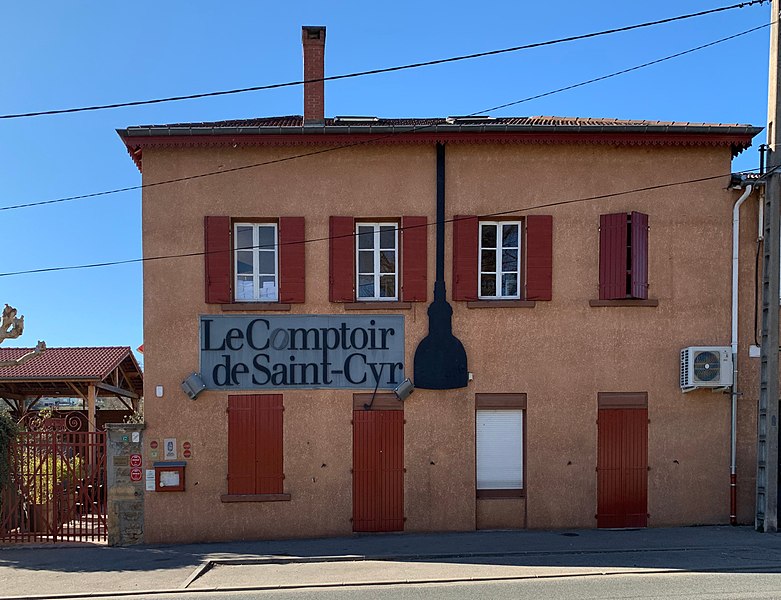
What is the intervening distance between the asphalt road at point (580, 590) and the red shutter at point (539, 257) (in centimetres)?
472

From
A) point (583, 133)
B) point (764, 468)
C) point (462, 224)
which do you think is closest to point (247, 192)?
point (462, 224)

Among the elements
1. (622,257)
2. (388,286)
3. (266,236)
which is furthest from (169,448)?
(622,257)

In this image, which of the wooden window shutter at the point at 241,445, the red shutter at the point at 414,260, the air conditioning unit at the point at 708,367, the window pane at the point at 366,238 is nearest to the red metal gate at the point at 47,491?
the wooden window shutter at the point at 241,445

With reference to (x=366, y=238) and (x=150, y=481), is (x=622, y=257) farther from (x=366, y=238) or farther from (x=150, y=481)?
(x=150, y=481)

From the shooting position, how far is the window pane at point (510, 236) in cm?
1173

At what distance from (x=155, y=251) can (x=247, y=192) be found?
188cm

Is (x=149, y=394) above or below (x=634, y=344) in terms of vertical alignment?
below

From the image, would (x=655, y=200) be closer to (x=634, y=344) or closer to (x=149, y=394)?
(x=634, y=344)

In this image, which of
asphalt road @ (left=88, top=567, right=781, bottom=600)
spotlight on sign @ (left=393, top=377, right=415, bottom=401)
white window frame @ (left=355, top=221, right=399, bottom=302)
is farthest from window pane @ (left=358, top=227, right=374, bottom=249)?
asphalt road @ (left=88, top=567, right=781, bottom=600)

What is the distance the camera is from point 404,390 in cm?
1126

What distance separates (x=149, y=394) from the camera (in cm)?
1119

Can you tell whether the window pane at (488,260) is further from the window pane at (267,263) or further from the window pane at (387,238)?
the window pane at (267,263)

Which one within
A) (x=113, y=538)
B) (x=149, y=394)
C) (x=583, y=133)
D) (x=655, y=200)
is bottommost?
(x=113, y=538)

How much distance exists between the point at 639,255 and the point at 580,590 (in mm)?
5861
